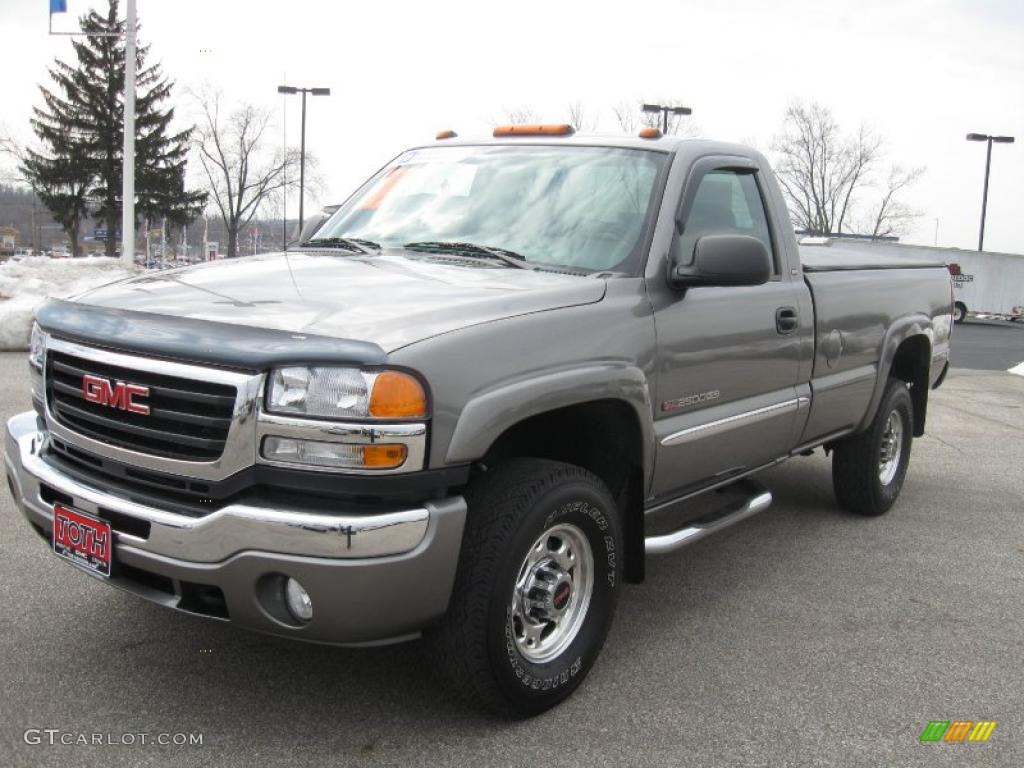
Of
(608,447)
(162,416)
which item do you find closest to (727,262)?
(608,447)

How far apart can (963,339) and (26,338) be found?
20.4 metres

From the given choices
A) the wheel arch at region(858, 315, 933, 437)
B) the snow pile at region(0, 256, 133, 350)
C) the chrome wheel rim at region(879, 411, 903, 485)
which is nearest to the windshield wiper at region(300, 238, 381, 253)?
the wheel arch at region(858, 315, 933, 437)

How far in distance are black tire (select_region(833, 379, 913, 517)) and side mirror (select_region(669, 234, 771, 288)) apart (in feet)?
7.50

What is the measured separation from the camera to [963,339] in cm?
2388

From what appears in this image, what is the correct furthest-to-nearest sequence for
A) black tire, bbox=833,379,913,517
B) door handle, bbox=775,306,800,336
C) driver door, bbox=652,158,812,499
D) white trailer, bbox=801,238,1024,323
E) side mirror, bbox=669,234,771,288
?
1. white trailer, bbox=801,238,1024,323
2. black tire, bbox=833,379,913,517
3. door handle, bbox=775,306,800,336
4. driver door, bbox=652,158,812,499
5. side mirror, bbox=669,234,771,288

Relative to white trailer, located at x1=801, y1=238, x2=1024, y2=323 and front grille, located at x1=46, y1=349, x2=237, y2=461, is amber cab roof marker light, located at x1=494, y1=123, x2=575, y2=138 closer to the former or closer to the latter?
front grille, located at x1=46, y1=349, x2=237, y2=461

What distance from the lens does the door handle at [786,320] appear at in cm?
438

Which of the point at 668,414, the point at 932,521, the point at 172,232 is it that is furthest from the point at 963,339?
the point at 172,232

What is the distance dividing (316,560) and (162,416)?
618 mm

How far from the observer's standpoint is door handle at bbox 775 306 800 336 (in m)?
4.38

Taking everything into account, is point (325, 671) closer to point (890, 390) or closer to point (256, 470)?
point (256, 470)

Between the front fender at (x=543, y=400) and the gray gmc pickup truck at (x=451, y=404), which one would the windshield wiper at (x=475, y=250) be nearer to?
the gray gmc pickup truck at (x=451, y=404)

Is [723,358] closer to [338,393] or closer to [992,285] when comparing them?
[338,393]

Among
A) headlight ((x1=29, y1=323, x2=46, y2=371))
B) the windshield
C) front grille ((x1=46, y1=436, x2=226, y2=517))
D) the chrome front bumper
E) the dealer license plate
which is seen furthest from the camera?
the windshield
